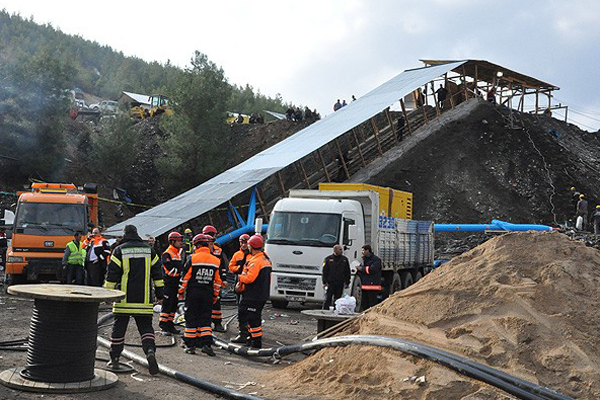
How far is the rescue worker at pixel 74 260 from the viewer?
17.3 metres

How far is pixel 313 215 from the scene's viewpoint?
56.4 ft

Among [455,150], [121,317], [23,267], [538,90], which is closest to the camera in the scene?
[121,317]

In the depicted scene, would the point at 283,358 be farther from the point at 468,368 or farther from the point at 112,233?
the point at 112,233

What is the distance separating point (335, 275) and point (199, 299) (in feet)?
15.8

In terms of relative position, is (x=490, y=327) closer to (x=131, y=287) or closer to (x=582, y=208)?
(x=131, y=287)

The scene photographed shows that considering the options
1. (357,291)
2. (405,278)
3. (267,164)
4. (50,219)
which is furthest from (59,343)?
(267,164)

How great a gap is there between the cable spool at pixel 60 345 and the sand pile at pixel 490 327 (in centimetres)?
230

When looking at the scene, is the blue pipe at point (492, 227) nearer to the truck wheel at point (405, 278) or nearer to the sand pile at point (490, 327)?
the truck wheel at point (405, 278)

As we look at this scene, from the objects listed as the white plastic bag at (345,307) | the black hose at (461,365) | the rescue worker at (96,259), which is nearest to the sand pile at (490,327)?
the black hose at (461,365)

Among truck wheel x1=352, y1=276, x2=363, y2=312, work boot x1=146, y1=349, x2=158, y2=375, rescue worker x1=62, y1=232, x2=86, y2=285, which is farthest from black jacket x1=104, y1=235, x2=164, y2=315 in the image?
rescue worker x1=62, y1=232, x2=86, y2=285

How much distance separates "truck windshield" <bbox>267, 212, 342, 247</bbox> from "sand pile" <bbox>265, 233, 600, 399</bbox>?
6.55 m

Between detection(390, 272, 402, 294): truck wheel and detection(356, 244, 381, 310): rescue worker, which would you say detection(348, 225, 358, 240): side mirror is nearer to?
detection(356, 244, 381, 310): rescue worker

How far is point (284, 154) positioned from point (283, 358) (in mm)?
16914

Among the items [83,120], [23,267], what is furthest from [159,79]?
[23,267]
